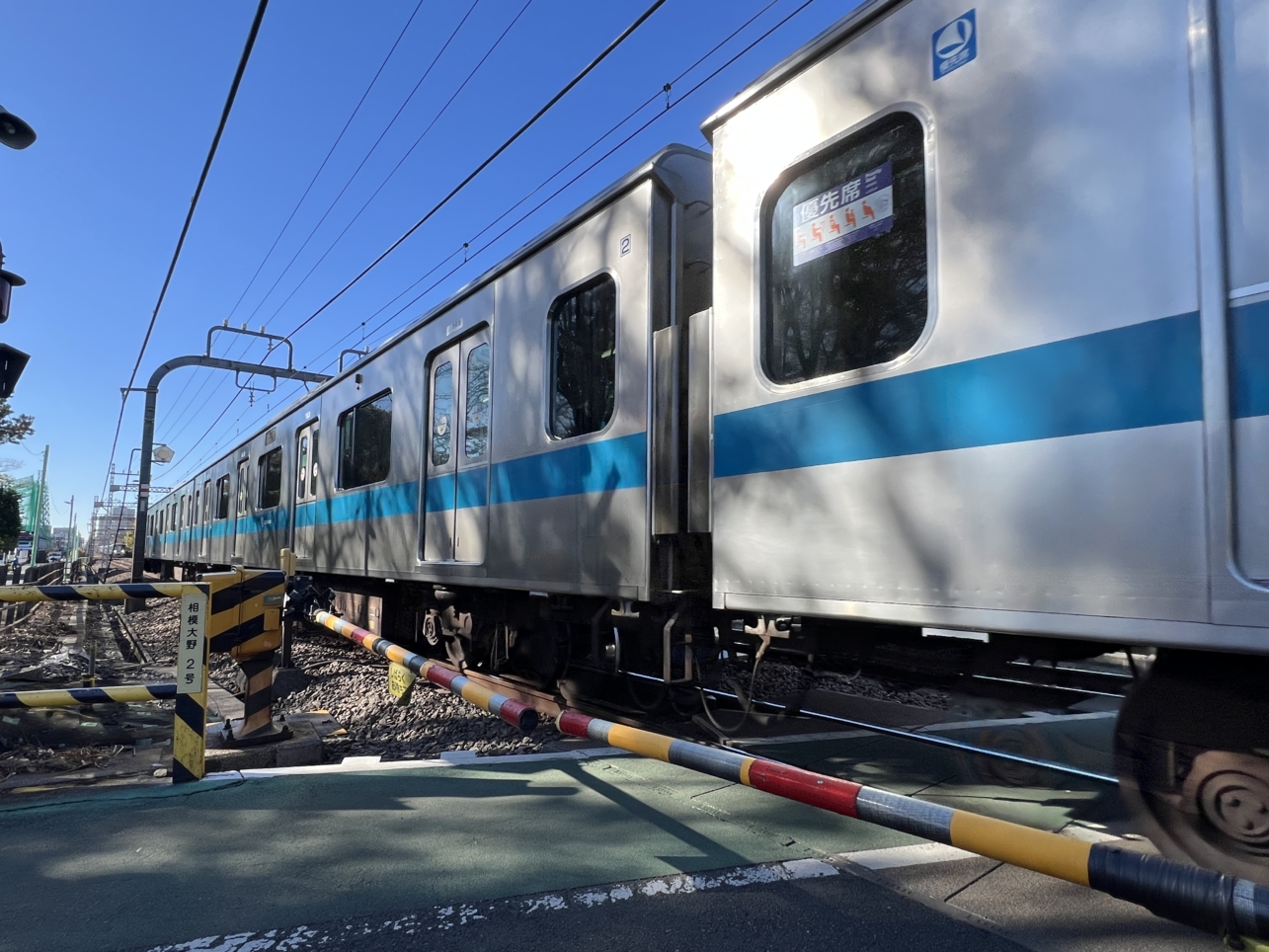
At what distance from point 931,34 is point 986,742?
3.54 metres

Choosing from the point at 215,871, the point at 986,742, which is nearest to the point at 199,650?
the point at 215,871

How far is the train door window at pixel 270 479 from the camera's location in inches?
482

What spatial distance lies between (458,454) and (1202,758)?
5.02m

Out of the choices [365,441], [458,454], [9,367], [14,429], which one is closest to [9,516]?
[14,429]

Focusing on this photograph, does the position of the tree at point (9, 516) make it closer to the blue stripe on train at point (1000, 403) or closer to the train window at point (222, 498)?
the train window at point (222, 498)

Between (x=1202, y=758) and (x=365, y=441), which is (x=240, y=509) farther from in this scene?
(x=1202, y=758)

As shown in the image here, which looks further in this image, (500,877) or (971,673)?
(971,673)

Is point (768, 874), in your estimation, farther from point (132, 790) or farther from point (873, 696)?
point (873, 696)

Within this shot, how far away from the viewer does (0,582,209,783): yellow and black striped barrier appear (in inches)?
152

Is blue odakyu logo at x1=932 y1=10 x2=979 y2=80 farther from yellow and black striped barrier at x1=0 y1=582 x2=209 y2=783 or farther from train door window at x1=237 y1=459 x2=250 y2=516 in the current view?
train door window at x1=237 y1=459 x2=250 y2=516

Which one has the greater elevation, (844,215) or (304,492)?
(844,215)

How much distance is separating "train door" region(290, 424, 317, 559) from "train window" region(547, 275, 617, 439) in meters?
6.04

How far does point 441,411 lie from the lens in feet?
22.1

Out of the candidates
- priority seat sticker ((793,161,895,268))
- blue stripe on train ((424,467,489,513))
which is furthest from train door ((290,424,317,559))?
priority seat sticker ((793,161,895,268))
